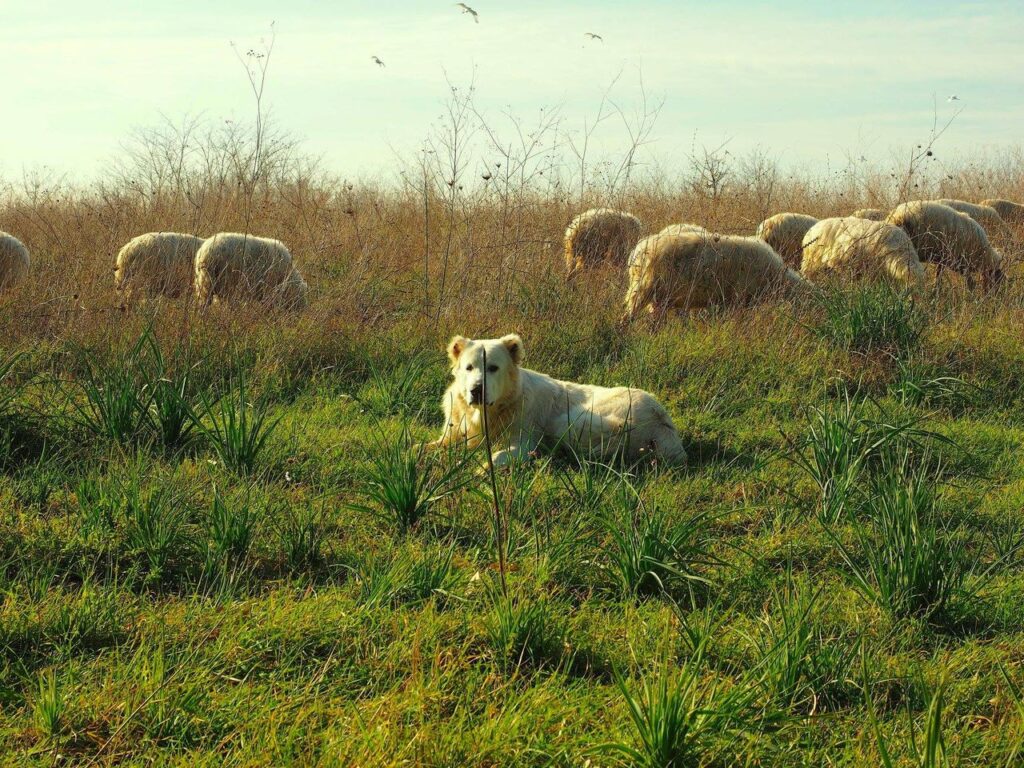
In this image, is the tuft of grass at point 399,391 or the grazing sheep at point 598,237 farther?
the grazing sheep at point 598,237

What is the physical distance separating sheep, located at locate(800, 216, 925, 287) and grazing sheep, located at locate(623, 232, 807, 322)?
0.95m

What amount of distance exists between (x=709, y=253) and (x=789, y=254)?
139 inches

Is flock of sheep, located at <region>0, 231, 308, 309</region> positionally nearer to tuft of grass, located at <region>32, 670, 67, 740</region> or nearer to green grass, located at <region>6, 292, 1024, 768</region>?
green grass, located at <region>6, 292, 1024, 768</region>

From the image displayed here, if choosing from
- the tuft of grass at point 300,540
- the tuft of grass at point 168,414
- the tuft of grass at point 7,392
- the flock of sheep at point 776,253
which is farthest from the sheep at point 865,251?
the tuft of grass at point 7,392

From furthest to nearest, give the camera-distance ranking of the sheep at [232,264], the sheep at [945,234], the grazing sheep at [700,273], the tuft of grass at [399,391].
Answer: the sheep at [945,234], the sheep at [232,264], the grazing sheep at [700,273], the tuft of grass at [399,391]

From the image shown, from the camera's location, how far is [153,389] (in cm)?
532

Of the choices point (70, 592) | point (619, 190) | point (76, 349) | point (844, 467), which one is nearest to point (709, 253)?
point (619, 190)

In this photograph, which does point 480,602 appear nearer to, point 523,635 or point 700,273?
point 523,635

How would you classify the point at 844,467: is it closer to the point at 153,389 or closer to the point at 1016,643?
the point at 1016,643

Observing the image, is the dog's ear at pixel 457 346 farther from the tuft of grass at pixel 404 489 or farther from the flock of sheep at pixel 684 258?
the flock of sheep at pixel 684 258

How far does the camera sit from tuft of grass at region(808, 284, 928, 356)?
7.72 metres

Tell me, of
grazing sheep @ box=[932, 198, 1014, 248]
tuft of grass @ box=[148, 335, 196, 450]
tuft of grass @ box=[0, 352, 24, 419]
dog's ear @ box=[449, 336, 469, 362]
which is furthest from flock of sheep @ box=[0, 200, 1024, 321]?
tuft of grass @ box=[148, 335, 196, 450]

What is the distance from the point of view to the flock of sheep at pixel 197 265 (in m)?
10.1

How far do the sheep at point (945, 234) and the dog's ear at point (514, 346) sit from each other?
7.59 meters
